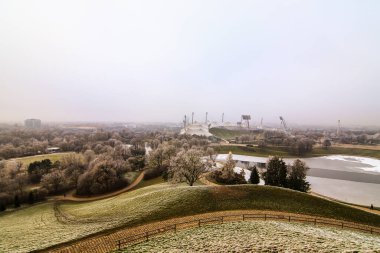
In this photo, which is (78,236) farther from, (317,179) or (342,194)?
(317,179)

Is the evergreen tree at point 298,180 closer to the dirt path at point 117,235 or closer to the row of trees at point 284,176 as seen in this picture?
the row of trees at point 284,176

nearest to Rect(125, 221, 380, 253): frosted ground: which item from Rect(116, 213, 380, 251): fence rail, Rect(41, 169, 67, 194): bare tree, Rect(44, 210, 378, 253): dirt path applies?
Rect(116, 213, 380, 251): fence rail

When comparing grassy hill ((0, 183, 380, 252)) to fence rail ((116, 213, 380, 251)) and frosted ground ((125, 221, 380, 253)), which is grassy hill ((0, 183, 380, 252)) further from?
frosted ground ((125, 221, 380, 253))

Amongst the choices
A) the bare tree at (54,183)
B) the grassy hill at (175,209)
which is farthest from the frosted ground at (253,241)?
the bare tree at (54,183)

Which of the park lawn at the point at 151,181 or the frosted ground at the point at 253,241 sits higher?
the frosted ground at the point at 253,241

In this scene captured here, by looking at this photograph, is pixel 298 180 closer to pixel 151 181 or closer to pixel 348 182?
pixel 348 182

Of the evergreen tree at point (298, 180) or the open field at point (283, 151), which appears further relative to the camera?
the open field at point (283, 151)

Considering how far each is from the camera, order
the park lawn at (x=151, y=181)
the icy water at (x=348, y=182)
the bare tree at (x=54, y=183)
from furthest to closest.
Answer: the park lawn at (x=151, y=181), the bare tree at (x=54, y=183), the icy water at (x=348, y=182)
